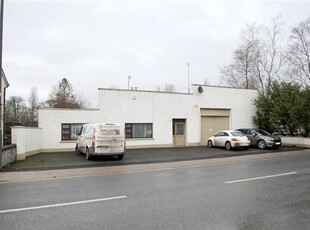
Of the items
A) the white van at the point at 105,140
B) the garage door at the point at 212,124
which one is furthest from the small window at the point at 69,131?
the garage door at the point at 212,124

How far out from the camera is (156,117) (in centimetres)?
2598

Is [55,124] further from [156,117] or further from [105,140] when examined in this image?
[156,117]

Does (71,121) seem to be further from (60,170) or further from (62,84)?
(62,84)

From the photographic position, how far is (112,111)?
24359 mm

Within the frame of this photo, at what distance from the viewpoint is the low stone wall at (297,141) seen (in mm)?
27062

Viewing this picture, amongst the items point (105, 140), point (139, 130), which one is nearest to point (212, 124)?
point (139, 130)

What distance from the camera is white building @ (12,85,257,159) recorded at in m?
22.7

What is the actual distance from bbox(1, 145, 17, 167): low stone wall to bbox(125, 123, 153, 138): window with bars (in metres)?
10.2

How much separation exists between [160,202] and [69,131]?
56.5 ft

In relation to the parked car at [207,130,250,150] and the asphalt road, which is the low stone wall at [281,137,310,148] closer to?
the parked car at [207,130,250,150]

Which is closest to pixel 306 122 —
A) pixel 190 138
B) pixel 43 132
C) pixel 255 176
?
pixel 190 138

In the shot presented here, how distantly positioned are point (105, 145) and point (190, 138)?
12384 millimetres

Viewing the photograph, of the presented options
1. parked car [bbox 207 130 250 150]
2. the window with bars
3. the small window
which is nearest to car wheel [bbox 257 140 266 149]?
parked car [bbox 207 130 250 150]

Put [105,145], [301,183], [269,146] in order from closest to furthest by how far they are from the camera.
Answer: [301,183] < [105,145] < [269,146]
